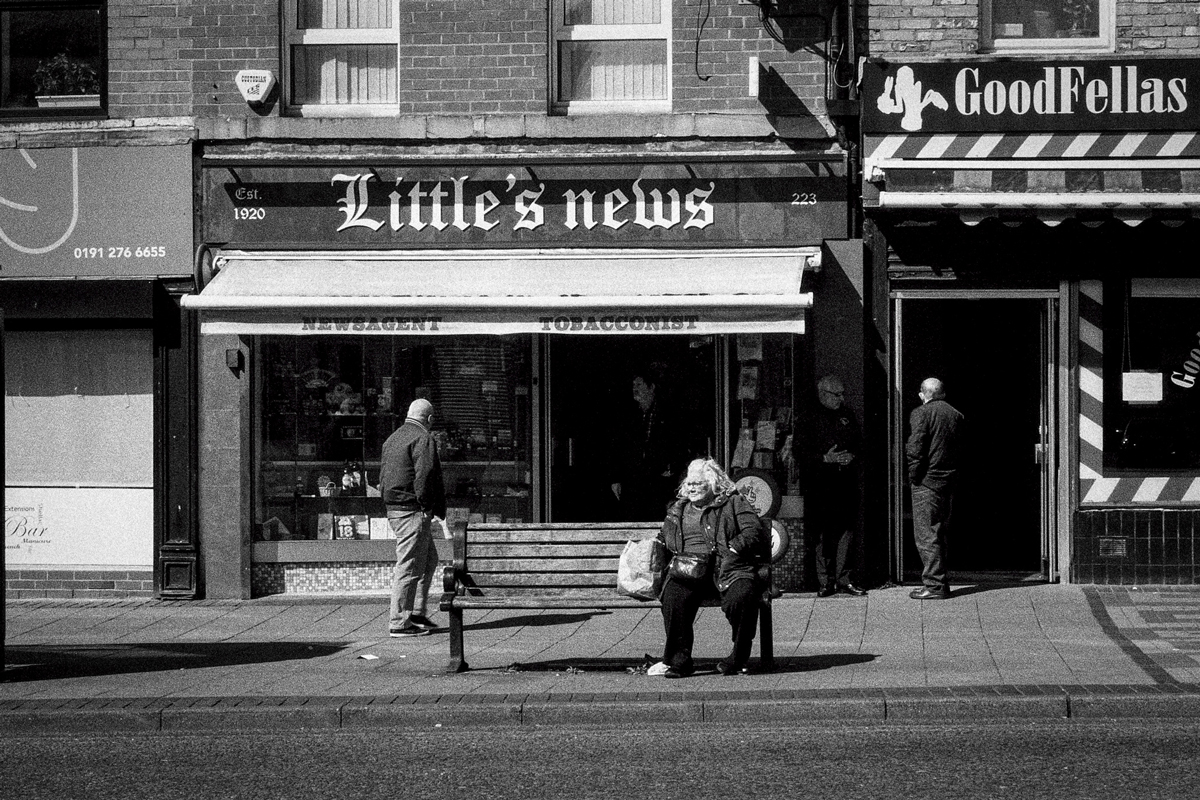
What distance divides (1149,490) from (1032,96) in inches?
139

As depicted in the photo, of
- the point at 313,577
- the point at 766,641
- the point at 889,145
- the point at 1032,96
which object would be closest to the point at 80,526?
the point at 313,577

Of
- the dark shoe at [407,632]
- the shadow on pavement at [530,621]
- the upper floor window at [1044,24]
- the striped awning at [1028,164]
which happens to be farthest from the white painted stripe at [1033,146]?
the dark shoe at [407,632]

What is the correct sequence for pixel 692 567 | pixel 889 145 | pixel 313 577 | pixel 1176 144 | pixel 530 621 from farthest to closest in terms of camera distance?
pixel 313 577 < pixel 889 145 < pixel 1176 144 < pixel 530 621 < pixel 692 567

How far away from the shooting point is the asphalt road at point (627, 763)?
657 cm

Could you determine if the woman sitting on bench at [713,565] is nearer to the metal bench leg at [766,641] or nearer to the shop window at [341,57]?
the metal bench leg at [766,641]

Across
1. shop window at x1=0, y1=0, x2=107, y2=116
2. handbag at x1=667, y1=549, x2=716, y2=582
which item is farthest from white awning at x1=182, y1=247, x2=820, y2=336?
handbag at x1=667, y1=549, x2=716, y2=582

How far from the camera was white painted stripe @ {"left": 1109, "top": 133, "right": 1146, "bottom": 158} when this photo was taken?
12375 millimetres

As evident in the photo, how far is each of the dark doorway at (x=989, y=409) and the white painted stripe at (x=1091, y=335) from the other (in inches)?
18.0

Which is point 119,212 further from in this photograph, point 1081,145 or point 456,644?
point 1081,145

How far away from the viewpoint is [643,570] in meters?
8.95

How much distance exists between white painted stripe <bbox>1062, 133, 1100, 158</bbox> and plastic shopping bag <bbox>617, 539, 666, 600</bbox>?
5.79m

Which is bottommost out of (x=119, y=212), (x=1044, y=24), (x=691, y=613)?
(x=691, y=613)

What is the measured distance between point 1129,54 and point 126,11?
28.9ft

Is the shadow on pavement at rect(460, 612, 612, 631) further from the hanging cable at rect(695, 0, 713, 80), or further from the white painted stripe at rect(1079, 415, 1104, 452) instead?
the hanging cable at rect(695, 0, 713, 80)
